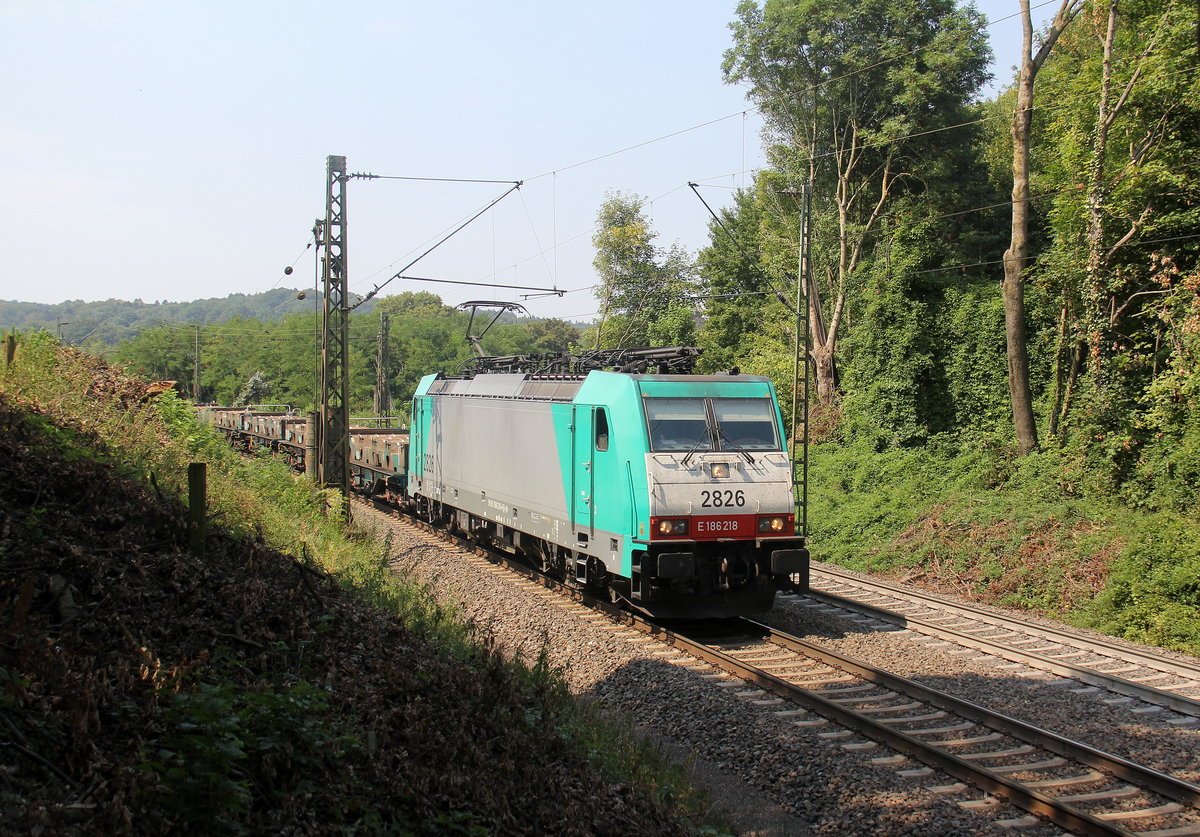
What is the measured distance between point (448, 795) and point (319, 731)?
791 mm

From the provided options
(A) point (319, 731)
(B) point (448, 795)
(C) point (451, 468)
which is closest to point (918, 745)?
(B) point (448, 795)

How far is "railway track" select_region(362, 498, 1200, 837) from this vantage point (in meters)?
6.57

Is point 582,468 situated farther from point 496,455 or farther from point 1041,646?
point 1041,646

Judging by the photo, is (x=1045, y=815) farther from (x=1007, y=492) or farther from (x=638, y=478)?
(x=1007, y=492)

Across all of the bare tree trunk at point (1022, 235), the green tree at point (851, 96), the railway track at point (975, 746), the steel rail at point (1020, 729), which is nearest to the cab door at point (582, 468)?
the railway track at point (975, 746)

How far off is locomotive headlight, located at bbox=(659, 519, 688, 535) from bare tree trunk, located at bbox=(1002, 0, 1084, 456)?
39.4 ft

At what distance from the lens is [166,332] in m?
57.6

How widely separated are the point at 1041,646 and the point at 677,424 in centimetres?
521

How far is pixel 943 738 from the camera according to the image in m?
8.00

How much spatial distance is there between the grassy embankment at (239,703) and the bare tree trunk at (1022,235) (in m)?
15.1

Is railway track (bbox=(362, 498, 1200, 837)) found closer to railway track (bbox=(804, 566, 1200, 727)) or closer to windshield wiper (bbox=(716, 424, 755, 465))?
railway track (bbox=(804, 566, 1200, 727))

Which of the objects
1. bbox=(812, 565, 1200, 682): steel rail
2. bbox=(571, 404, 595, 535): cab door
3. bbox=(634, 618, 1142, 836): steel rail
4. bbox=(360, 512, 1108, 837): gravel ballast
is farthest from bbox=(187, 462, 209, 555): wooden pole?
bbox=(812, 565, 1200, 682): steel rail

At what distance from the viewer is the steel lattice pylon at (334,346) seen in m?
19.3

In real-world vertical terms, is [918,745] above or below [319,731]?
below
